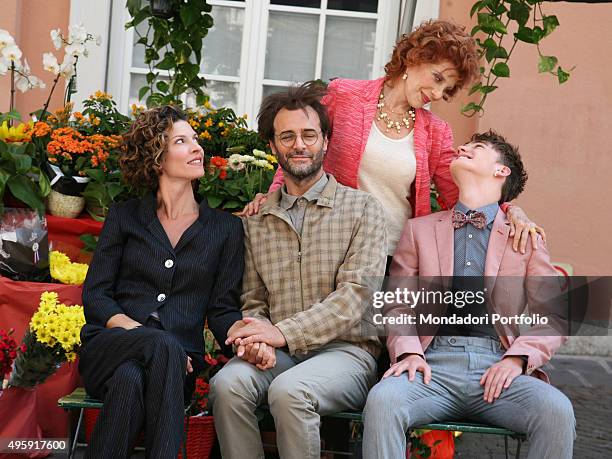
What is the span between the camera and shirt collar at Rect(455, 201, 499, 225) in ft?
12.6

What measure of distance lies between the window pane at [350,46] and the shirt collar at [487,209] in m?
3.35

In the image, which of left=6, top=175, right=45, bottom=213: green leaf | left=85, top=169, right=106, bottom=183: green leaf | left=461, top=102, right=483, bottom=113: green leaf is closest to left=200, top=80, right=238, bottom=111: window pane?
left=85, top=169, right=106, bottom=183: green leaf

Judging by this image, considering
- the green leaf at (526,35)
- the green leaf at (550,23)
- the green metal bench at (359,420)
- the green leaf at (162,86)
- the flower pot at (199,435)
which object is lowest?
the flower pot at (199,435)

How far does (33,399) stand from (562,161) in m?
4.34

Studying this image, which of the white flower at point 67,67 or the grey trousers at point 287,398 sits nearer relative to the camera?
the grey trousers at point 287,398

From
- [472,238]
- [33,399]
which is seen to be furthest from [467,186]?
[33,399]

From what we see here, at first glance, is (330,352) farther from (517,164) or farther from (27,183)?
(27,183)

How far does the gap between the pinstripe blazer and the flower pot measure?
351 mm

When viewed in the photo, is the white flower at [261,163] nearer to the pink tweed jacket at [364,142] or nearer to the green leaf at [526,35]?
the pink tweed jacket at [364,142]

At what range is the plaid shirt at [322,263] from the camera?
3668 mm

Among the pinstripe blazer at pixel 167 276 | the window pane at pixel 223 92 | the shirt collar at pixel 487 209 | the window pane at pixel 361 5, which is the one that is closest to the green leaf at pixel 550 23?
the shirt collar at pixel 487 209

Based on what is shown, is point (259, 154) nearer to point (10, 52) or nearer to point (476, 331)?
point (10, 52)

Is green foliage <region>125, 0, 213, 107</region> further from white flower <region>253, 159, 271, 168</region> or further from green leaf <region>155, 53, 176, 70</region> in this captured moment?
white flower <region>253, 159, 271, 168</region>

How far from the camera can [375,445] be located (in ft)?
10.9
